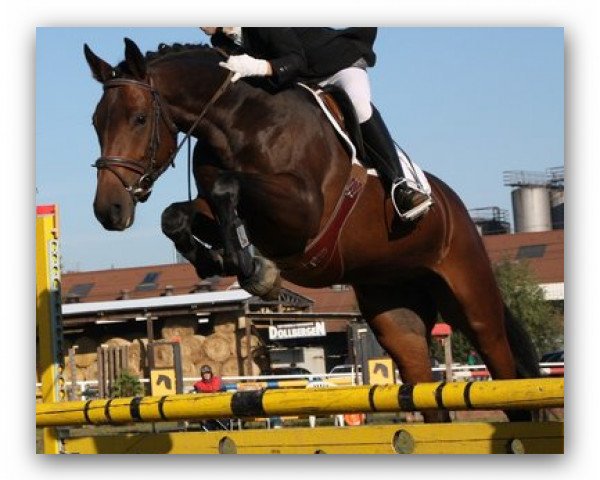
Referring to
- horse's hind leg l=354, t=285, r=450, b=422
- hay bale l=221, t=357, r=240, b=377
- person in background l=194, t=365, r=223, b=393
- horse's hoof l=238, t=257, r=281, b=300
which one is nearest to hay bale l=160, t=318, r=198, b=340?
hay bale l=221, t=357, r=240, b=377

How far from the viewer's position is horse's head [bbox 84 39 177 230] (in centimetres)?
425

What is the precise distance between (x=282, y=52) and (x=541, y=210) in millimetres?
2298

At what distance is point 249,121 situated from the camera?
14.6 ft

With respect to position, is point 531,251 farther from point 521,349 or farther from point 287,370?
point 287,370

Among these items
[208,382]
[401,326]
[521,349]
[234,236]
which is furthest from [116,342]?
[234,236]

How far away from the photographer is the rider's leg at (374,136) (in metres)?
4.70

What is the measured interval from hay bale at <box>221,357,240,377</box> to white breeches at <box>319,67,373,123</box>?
912 centimetres

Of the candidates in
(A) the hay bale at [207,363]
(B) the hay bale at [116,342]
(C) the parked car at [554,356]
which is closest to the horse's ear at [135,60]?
(B) the hay bale at [116,342]

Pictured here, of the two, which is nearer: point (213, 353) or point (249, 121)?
point (249, 121)

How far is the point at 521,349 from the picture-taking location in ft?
17.1

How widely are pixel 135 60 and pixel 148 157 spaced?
359 mm

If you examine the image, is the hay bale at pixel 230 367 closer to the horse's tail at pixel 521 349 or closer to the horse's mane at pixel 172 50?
the horse's tail at pixel 521 349
